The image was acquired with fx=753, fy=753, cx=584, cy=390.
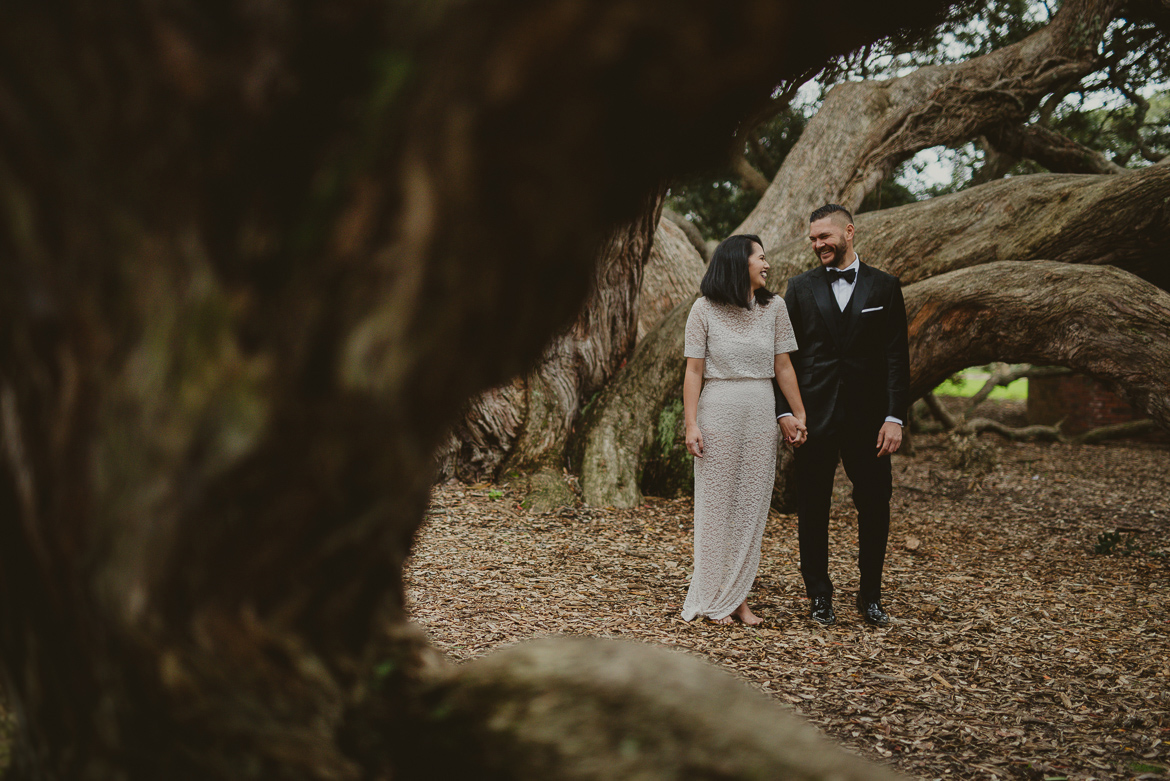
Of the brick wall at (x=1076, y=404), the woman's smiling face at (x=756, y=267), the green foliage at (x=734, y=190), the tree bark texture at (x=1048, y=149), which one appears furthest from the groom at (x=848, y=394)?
the brick wall at (x=1076, y=404)

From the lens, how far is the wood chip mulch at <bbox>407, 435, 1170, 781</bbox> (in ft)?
10.2

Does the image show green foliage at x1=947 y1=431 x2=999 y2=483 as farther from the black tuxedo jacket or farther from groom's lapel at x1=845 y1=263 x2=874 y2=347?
groom's lapel at x1=845 y1=263 x2=874 y2=347

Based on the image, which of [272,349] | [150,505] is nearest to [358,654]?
[150,505]

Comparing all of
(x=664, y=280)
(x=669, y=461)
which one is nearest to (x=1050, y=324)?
(x=669, y=461)

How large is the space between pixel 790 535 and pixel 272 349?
600cm

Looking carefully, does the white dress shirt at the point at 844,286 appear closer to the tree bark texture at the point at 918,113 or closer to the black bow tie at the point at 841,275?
the black bow tie at the point at 841,275

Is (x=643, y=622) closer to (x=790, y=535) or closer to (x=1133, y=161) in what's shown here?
(x=790, y=535)

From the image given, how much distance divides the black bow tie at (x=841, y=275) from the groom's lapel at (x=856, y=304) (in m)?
0.07

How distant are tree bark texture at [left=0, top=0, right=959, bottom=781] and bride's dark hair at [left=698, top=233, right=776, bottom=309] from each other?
3.07 metres

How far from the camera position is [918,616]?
458 centimetres

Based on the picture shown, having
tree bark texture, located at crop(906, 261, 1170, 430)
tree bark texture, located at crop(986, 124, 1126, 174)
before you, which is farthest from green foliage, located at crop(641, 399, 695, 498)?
tree bark texture, located at crop(986, 124, 1126, 174)

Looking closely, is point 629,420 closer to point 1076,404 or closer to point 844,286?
point 844,286

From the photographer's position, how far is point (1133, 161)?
13.0 meters

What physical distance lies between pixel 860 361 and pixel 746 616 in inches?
62.8
